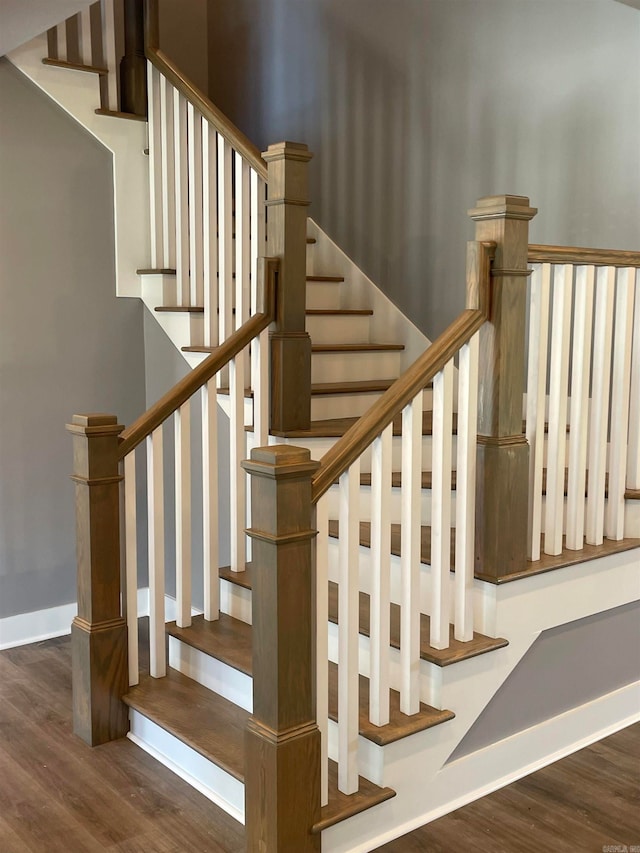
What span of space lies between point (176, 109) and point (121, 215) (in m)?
0.53

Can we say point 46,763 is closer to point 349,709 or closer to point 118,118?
point 349,709

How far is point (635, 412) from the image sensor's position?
9.98 feet

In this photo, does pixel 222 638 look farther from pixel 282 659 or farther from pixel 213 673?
pixel 282 659

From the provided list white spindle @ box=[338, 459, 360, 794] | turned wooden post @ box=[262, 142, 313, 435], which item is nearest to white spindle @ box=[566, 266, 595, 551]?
white spindle @ box=[338, 459, 360, 794]

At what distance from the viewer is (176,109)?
391cm

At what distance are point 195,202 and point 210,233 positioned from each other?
19 cm

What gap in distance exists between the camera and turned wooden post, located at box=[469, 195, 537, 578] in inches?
102

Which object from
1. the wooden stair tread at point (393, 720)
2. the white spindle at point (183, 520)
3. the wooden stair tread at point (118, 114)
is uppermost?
the wooden stair tread at point (118, 114)

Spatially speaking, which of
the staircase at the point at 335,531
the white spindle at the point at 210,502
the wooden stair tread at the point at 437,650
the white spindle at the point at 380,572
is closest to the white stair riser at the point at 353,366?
the staircase at the point at 335,531

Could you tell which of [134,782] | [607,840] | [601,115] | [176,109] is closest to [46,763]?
[134,782]

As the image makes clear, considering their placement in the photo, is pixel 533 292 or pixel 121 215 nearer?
pixel 533 292

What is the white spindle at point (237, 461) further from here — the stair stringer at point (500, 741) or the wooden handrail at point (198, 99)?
the stair stringer at point (500, 741)

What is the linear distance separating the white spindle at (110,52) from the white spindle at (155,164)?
15 cm

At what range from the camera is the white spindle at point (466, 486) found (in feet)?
8.44
